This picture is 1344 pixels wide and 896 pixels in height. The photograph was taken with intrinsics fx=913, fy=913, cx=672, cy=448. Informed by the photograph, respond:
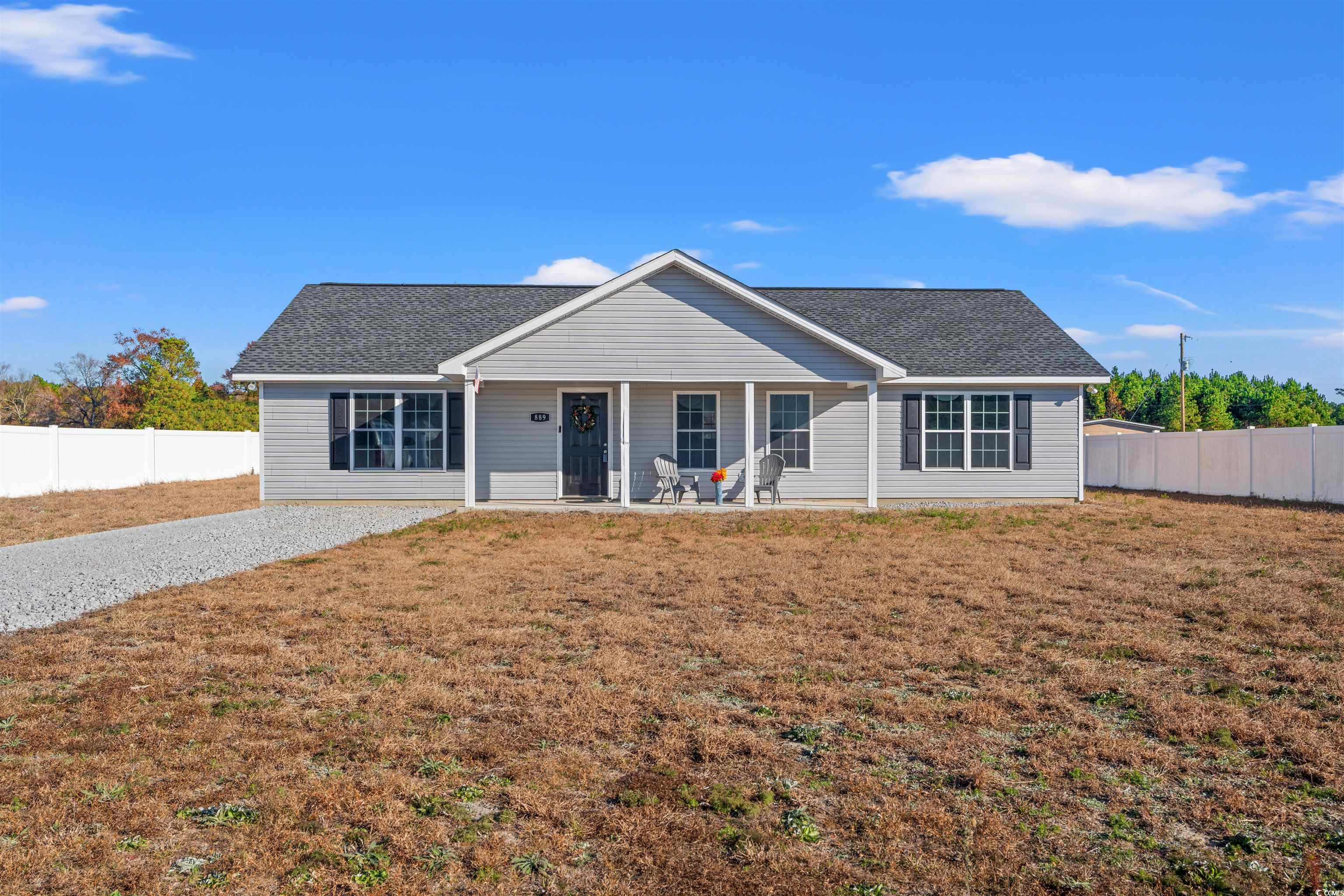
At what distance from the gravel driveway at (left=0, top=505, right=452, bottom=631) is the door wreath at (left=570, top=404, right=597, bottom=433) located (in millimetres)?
2886

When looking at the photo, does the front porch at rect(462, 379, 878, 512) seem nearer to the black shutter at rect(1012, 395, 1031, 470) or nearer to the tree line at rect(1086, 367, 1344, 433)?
the black shutter at rect(1012, 395, 1031, 470)

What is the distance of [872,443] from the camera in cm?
1588

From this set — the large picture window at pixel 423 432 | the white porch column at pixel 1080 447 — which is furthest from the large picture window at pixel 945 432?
the large picture window at pixel 423 432

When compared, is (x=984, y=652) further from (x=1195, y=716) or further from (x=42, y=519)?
(x=42, y=519)

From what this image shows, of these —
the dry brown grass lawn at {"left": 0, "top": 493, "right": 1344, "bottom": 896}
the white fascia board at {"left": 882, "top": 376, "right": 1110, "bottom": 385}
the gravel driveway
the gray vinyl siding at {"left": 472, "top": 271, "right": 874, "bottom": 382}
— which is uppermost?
the gray vinyl siding at {"left": 472, "top": 271, "right": 874, "bottom": 382}

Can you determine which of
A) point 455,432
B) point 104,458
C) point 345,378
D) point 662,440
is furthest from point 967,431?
point 104,458

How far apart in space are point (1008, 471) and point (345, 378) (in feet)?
40.8

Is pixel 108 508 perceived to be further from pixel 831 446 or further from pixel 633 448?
pixel 831 446

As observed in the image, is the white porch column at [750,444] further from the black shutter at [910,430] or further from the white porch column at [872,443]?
the black shutter at [910,430]

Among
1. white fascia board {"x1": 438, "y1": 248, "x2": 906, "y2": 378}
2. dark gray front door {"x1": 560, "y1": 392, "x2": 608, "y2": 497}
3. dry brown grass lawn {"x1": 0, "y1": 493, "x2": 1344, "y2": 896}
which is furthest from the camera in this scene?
dark gray front door {"x1": 560, "y1": 392, "x2": 608, "y2": 497}

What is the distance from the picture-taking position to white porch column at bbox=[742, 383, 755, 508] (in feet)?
50.8

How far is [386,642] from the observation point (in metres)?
6.32

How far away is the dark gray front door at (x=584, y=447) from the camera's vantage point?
1697 cm

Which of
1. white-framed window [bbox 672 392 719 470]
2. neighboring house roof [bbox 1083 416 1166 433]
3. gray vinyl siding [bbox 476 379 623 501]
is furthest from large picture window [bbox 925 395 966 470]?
neighboring house roof [bbox 1083 416 1166 433]
